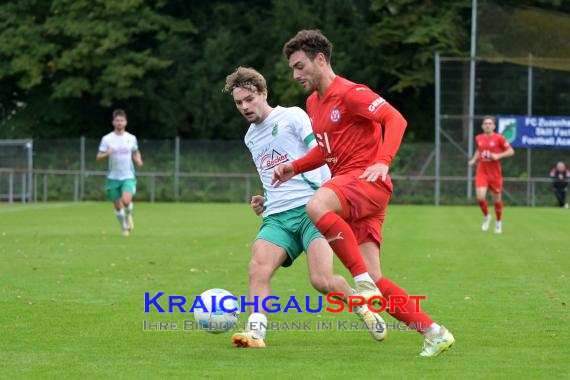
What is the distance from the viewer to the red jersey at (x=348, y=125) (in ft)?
23.8

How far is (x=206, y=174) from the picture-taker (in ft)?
135

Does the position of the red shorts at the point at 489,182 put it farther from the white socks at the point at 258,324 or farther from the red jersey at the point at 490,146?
the white socks at the point at 258,324

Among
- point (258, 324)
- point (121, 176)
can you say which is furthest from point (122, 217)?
point (258, 324)

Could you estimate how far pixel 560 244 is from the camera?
1839 cm

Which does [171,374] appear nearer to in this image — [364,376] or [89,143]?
[364,376]

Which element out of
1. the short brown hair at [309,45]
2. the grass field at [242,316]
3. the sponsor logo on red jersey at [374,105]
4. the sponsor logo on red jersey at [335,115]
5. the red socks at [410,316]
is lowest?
the grass field at [242,316]

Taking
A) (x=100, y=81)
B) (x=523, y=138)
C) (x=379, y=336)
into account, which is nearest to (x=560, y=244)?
(x=379, y=336)

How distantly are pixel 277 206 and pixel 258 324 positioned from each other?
88 cm

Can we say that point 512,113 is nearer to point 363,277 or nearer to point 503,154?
point 503,154

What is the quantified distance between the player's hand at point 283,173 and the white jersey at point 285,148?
329mm

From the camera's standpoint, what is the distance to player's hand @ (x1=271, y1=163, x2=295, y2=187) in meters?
7.68

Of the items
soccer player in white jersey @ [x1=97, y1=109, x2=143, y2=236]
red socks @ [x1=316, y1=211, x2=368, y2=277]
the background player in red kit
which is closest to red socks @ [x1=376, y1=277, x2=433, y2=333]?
the background player in red kit

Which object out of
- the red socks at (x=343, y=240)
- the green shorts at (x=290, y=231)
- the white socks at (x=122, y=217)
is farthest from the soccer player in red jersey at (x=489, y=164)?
the red socks at (x=343, y=240)

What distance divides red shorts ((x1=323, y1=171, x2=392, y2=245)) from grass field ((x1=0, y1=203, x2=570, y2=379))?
895 mm
